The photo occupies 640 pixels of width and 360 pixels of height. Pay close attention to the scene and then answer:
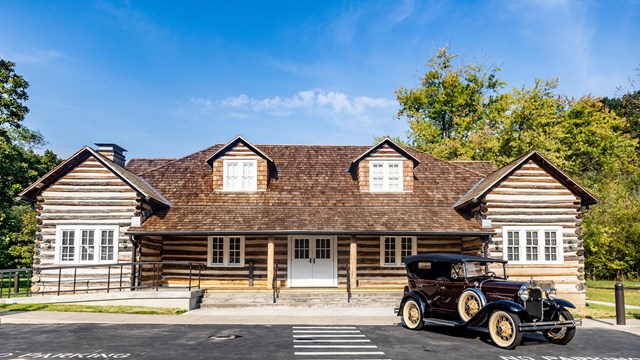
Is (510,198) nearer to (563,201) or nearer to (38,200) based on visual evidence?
(563,201)

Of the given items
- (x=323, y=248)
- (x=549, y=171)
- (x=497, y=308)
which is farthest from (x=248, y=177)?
(x=497, y=308)

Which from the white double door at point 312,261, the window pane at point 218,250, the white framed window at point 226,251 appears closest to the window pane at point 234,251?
the white framed window at point 226,251

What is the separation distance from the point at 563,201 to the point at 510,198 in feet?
7.25

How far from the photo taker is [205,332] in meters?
12.5

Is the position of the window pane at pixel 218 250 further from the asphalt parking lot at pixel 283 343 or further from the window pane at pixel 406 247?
the asphalt parking lot at pixel 283 343

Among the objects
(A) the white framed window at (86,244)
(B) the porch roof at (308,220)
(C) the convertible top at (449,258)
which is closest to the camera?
(C) the convertible top at (449,258)

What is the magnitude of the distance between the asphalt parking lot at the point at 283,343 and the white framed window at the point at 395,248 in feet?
26.8

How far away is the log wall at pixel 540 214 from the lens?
19625mm

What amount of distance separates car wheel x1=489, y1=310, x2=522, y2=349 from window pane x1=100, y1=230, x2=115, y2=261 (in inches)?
572

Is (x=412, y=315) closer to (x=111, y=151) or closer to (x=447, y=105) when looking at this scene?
(x=111, y=151)

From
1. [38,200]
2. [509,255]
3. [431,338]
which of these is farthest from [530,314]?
[38,200]

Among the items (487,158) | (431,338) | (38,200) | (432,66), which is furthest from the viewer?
(432,66)

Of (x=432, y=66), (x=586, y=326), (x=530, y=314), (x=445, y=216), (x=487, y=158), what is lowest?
(x=586, y=326)

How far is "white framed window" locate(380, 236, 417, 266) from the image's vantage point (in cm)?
2155
